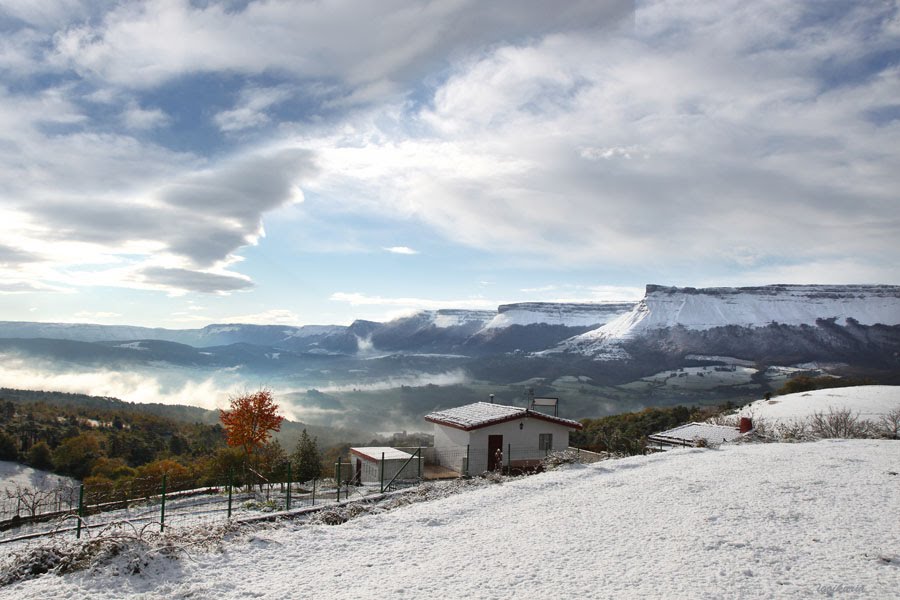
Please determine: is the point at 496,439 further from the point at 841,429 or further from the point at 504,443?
the point at 841,429

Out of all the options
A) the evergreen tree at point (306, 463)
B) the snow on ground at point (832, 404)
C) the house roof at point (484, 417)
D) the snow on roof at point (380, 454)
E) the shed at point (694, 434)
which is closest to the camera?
the snow on roof at point (380, 454)

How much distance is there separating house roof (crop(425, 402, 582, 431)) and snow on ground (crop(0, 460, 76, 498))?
2690 centimetres

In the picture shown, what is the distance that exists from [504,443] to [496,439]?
0.41 m

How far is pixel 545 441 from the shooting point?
27.4 m

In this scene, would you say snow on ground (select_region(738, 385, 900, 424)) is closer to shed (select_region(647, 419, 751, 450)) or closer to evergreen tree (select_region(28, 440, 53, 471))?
shed (select_region(647, 419, 751, 450))

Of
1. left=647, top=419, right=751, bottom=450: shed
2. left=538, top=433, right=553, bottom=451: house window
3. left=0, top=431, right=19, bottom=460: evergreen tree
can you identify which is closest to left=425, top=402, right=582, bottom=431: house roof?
left=538, top=433, right=553, bottom=451: house window

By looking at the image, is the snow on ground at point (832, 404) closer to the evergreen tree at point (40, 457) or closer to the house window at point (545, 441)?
the house window at point (545, 441)

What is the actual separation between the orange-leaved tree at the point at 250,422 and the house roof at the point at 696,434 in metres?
26.2

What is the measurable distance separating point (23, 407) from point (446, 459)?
66979 mm

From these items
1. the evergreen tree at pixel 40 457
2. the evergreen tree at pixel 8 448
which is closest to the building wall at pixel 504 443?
the evergreen tree at pixel 40 457

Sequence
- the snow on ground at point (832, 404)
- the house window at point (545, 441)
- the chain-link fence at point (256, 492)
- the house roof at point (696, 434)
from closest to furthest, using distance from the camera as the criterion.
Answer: the chain-link fence at point (256, 492), the house window at point (545, 441), the house roof at point (696, 434), the snow on ground at point (832, 404)

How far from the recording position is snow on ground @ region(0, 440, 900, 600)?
28.7 feet

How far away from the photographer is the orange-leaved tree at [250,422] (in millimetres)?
37625

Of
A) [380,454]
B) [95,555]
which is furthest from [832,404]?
[95,555]
